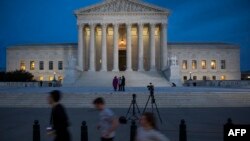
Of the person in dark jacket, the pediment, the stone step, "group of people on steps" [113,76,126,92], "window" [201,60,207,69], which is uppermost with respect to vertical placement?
the pediment

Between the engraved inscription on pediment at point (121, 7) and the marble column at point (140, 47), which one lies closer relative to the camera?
the marble column at point (140, 47)

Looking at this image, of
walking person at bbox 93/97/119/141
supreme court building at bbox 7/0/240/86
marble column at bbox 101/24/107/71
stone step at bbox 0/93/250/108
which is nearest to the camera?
walking person at bbox 93/97/119/141

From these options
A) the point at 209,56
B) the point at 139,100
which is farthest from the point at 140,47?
the point at 139,100

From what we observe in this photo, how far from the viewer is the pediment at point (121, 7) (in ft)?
250

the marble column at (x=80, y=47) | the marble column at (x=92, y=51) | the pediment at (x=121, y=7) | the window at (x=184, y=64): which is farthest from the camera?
the window at (x=184, y=64)

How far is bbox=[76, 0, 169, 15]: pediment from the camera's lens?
3002 inches

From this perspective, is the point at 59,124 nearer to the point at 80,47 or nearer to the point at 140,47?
the point at 140,47

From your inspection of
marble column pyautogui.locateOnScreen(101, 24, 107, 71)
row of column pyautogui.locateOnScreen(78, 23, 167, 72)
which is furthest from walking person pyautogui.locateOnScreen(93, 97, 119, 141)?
marble column pyautogui.locateOnScreen(101, 24, 107, 71)

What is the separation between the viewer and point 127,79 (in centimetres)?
6612

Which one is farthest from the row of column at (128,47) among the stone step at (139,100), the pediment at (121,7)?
the stone step at (139,100)

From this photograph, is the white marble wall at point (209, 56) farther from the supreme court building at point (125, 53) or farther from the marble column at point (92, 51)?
the marble column at point (92, 51)

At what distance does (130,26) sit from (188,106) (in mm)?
48587

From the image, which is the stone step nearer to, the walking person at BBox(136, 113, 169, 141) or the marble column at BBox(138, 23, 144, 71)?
the walking person at BBox(136, 113, 169, 141)

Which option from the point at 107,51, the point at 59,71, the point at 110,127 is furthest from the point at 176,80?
the point at 110,127
